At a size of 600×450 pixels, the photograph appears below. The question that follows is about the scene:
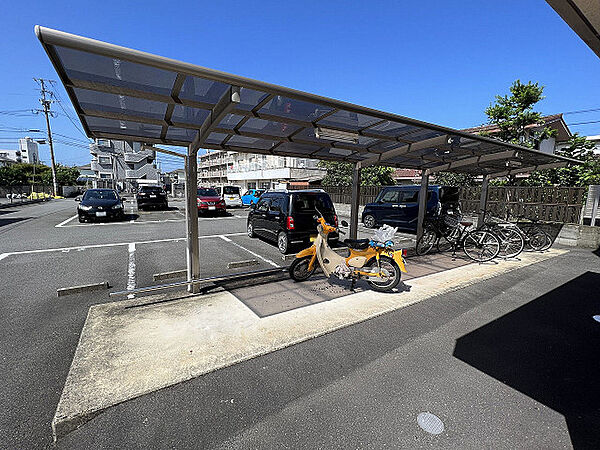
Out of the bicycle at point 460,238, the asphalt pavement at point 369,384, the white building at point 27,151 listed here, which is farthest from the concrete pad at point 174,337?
the white building at point 27,151

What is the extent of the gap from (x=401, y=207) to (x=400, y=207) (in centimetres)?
5

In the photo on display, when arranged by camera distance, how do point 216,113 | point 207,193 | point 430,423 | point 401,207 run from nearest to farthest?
1. point 430,423
2. point 216,113
3. point 401,207
4. point 207,193

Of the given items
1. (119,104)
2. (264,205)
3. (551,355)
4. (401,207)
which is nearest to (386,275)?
(551,355)

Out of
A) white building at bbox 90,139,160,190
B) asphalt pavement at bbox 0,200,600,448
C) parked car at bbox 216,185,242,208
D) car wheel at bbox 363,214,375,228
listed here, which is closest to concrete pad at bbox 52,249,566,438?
asphalt pavement at bbox 0,200,600,448

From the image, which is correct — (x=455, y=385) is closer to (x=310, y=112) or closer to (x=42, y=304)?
(x=310, y=112)

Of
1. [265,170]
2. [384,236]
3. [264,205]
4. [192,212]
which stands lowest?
[384,236]

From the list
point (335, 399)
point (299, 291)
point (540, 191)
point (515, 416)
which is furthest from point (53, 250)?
point (540, 191)

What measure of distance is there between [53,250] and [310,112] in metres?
7.17

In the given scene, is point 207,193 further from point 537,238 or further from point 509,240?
point 537,238

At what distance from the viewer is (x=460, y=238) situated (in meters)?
7.13

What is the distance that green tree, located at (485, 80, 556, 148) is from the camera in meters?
11.3

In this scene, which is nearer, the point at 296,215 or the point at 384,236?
the point at 384,236

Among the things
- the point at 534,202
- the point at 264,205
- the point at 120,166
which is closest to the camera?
the point at 264,205

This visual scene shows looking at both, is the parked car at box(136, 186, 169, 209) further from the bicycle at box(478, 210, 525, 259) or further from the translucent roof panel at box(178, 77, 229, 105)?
the bicycle at box(478, 210, 525, 259)
